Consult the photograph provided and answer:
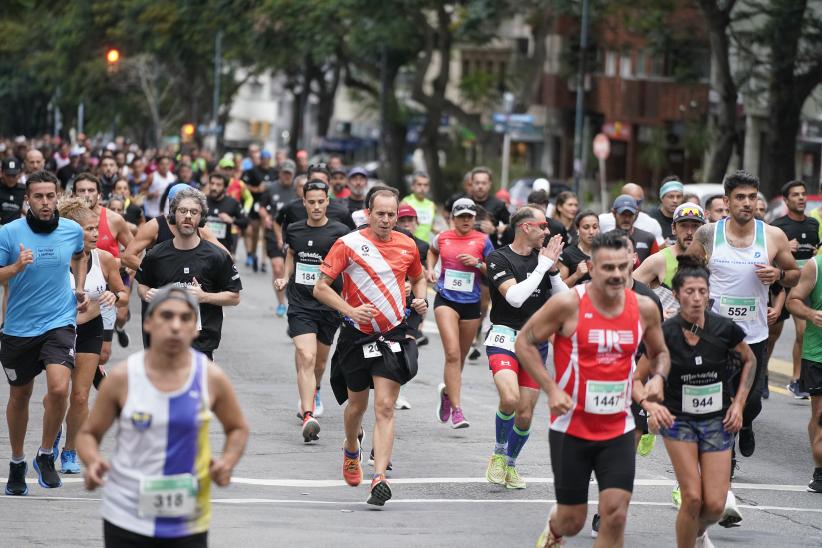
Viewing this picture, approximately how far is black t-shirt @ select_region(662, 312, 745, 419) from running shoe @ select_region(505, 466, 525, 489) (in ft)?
8.14

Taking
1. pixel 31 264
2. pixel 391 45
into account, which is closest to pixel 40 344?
pixel 31 264

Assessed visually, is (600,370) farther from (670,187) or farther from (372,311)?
(670,187)

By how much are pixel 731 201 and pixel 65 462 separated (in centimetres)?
478

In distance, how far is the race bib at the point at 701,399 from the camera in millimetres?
8492

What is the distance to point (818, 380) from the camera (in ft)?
37.0

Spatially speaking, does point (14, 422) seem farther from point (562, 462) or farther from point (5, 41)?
point (5, 41)

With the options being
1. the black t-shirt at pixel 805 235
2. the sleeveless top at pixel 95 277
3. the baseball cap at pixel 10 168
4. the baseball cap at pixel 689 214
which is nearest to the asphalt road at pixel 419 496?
the sleeveless top at pixel 95 277

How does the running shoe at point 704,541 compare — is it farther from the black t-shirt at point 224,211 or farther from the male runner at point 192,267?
the black t-shirt at point 224,211

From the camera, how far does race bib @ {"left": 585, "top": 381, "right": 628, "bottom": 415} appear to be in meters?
7.79

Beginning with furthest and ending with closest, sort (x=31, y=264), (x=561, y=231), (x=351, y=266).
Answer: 1. (x=561, y=231)
2. (x=351, y=266)
3. (x=31, y=264)

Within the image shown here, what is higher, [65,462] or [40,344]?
[40,344]

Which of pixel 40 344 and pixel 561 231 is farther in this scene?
pixel 561 231

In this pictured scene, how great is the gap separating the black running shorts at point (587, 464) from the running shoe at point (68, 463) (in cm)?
419

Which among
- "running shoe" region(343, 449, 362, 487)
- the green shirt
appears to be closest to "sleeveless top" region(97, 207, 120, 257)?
"running shoe" region(343, 449, 362, 487)
